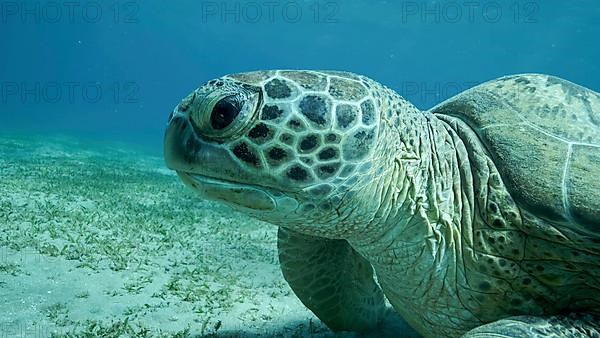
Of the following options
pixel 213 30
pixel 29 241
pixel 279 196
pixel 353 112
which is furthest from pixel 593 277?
pixel 213 30

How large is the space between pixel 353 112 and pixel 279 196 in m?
0.52

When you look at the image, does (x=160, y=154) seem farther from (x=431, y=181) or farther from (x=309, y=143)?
(x=309, y=143)

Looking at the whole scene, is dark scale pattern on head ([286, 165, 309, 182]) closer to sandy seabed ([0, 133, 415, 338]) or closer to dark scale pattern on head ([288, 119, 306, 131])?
dark scale pattern on head ([288, 119, 306, 131])

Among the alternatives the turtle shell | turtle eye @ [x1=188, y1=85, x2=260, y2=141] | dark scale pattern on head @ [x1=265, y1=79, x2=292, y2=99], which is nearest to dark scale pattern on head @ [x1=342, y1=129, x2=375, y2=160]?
dark scale pattern on head @ [x1=265, y1=79, x2=292, y2=99]

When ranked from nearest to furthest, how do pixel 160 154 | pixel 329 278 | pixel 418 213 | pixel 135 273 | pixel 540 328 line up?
pixel 540 328
pixel 418 213
pixel 329 278
pixel 135 273
pixel 160 154

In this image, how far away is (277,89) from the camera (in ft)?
6.69

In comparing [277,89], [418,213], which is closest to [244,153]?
[277,89]

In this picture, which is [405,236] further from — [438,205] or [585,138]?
[585,138]

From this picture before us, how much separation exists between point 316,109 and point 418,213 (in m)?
0.80

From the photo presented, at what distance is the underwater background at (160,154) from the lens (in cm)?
368

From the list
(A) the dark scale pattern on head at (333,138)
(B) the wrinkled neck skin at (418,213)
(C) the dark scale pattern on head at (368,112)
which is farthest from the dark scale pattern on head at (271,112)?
(B) the wrinkled neck skin at (418,213)

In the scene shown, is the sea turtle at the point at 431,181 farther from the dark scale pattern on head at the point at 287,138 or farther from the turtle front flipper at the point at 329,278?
the turtle front flipper at the point at 329,278

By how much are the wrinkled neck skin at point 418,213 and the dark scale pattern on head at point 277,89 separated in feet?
1.69

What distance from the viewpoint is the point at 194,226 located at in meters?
6.72
